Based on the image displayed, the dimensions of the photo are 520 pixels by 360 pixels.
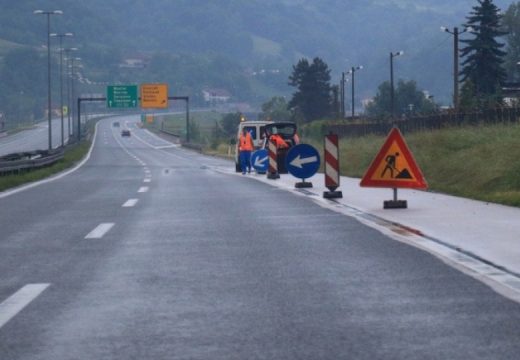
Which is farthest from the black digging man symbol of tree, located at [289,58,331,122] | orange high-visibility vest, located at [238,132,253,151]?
tree, located at [289,58,331,122]

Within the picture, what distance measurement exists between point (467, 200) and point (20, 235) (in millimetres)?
8521

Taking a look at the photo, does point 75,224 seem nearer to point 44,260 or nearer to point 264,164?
point 44,260

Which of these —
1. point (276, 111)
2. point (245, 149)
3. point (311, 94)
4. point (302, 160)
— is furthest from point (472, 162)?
point (276, 111)

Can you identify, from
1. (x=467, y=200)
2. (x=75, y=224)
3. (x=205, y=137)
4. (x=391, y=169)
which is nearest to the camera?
(x=75, y=224)

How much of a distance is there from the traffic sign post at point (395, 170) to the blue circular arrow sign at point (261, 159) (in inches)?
753

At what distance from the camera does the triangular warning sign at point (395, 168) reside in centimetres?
1777

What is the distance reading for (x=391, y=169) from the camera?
707 inches

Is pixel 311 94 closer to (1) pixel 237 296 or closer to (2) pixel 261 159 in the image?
(2) pixel 261 159

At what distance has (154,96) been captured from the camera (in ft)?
335

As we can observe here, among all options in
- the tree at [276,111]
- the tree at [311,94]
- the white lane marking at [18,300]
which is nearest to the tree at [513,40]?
the tree at [311,94]

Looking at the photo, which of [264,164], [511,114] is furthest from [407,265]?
[511,114]

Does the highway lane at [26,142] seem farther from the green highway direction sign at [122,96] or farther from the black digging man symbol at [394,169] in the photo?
the black digging man symbol at [394,169]

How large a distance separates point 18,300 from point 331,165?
12.9 meters

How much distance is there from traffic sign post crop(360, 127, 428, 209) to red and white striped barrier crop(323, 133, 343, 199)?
3282mm
